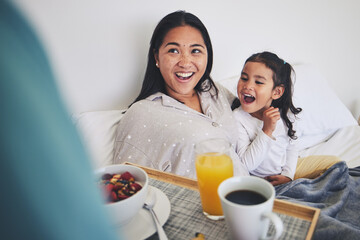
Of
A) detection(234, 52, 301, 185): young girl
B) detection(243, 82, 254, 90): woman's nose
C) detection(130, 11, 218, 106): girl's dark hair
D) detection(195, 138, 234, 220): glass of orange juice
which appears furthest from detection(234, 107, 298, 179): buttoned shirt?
detection(195, 138, 234, 220): glass of orange juice

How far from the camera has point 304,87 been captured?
76.9 inches

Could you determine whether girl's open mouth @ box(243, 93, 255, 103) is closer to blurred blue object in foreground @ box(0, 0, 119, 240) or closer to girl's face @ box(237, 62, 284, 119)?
girl's face @ box(237, 62, 284, 119)

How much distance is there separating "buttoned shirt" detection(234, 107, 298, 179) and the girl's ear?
0.14 meters

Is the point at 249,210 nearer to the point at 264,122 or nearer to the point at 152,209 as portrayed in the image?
the point at 152,209

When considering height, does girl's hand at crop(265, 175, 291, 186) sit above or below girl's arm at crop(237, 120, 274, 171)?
below

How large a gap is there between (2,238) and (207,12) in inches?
67.1

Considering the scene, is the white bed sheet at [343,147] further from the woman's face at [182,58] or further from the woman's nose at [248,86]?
the woman's face at [182,58]

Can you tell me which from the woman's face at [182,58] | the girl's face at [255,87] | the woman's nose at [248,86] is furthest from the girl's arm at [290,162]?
the woman's face at [182,58]

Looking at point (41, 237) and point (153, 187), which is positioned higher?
point (41, 237)

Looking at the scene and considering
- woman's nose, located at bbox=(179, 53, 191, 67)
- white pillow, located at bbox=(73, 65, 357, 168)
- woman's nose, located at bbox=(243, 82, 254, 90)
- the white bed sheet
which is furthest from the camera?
white pillow, located at bbox=(73, 65, 357, 168)

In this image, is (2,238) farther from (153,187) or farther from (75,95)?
(75,95)

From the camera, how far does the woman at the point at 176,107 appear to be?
1.11 metres

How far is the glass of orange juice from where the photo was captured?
0.66 m

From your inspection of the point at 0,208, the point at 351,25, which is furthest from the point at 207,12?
the point at 0,208
